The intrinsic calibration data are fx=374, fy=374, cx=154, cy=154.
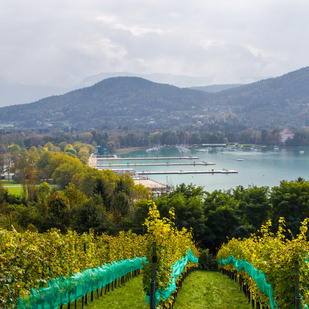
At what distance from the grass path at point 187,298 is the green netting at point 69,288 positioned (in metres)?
0.33

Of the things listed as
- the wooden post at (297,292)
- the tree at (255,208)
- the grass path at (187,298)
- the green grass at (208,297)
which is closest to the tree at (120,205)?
the tree at (255,208)

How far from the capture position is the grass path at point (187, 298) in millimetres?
6484

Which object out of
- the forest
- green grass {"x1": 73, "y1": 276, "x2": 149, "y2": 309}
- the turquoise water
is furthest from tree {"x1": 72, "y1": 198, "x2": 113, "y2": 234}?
the turquoise water

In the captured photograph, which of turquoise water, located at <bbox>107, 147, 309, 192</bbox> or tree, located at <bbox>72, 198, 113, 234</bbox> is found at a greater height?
tree, located at <bbox>72, 198, 113, 234</bbox>

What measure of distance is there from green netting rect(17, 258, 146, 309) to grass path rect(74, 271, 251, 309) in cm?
33

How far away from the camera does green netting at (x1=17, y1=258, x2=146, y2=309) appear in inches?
179

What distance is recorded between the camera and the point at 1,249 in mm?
3918

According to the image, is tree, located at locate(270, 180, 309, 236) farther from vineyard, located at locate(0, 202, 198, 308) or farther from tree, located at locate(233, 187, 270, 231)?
vineyard, located at locate(0, 202, 198, 308)

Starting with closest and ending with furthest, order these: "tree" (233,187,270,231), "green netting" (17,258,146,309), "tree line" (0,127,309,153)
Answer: "green netting" (17,258,146,309) < "tree" (233,187,270,231) < "tree line" (0,127,309,153)

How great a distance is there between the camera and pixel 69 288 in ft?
17.5

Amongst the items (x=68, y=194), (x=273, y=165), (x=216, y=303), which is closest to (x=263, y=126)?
(x=273, y=165)

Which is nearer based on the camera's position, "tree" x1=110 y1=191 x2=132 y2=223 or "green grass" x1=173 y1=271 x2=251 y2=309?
"green grass" x1=173 y1=271 x2=251 y2=309

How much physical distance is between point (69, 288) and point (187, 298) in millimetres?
3087

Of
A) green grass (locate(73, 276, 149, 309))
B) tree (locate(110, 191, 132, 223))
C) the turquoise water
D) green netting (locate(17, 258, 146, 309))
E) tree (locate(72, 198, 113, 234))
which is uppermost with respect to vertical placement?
green netting (locate(17, 258, 146, 309))
